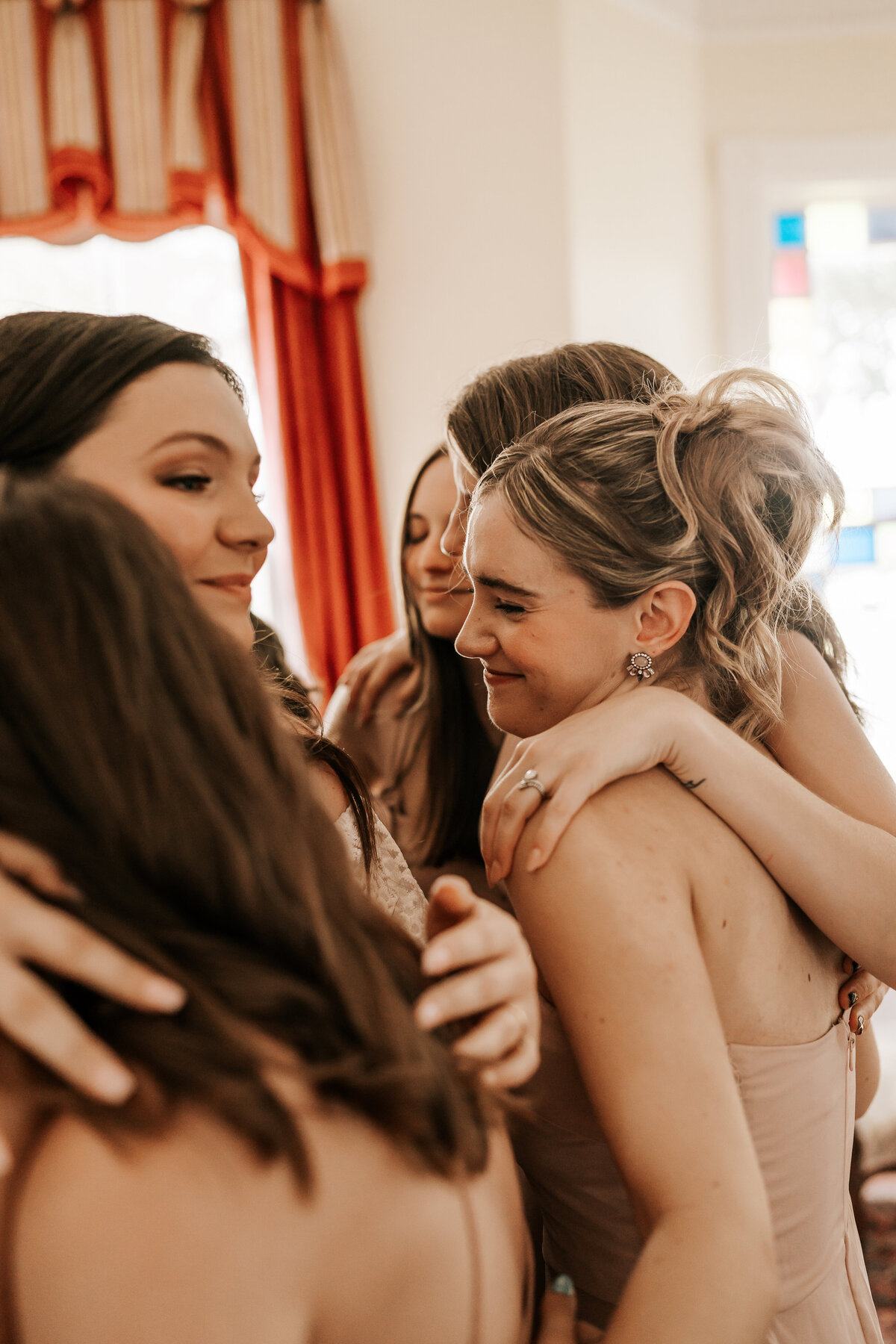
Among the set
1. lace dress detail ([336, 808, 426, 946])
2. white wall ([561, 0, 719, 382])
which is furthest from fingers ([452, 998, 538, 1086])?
white wall ([561, 0, 719, 382])

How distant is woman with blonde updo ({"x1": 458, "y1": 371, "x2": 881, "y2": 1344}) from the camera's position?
88 cm

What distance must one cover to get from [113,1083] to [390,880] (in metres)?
0.92

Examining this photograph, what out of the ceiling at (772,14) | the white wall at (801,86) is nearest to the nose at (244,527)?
the ceiling at (772,14)

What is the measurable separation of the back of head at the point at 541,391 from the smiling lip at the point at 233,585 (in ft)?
1.78

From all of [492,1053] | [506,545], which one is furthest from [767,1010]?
[506,545]

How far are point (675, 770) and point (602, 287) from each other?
2718 millimetres

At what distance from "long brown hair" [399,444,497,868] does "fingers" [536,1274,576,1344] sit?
1048mm

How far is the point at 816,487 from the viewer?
141 cm

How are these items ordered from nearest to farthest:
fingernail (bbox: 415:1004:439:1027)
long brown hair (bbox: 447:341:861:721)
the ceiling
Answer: fingernail (bbox: 415:1004:439:1027)
long brown hair (bbox: 447:341:861:721)
the ceiling

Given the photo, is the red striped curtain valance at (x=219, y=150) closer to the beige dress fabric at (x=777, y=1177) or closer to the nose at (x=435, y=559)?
the nose at (x=435, y=559)

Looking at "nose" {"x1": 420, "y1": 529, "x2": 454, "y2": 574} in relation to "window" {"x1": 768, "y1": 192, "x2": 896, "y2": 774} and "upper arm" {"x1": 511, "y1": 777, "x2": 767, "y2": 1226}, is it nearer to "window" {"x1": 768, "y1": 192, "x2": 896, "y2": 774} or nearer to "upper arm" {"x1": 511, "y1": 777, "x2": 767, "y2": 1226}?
"upper arm" {"x1": 511, "y1": 777, "x2": 767, "y2": 1226}

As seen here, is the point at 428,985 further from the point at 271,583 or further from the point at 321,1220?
the point at 271,583

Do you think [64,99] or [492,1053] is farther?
[64,99]

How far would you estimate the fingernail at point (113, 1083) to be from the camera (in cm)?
59
